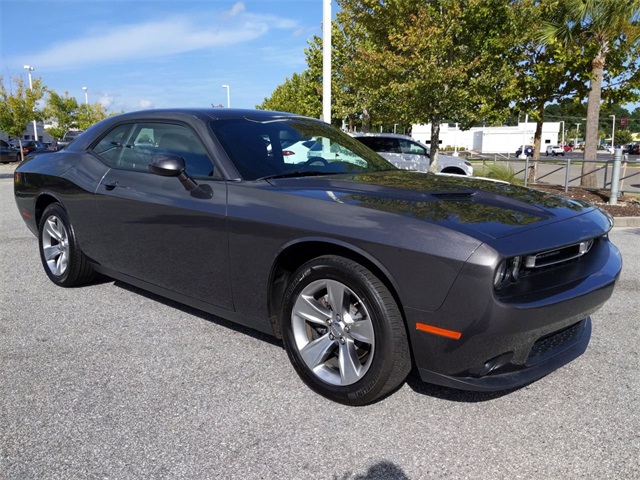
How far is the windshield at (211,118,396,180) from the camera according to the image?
11.1 feet

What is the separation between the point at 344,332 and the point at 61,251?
310 centimetres

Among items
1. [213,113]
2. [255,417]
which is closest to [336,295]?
[255,417]

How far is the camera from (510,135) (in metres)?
84.1

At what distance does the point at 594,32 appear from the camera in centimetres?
1438

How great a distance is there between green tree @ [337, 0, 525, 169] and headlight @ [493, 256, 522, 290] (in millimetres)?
9852

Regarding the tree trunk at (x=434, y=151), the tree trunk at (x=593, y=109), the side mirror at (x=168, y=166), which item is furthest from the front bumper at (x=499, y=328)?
the tree trunk at (x=593, y=109)

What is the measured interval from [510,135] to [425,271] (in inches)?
3474

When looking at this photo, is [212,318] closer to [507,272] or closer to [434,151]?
[507,272]

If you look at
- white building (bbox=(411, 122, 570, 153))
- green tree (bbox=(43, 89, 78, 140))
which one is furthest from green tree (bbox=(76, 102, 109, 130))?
white building (bbox=(411, 122, 570, 153))

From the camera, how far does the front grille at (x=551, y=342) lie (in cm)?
257

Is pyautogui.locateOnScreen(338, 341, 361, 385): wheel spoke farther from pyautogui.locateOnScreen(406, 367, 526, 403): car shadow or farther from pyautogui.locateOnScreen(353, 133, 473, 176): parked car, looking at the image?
pyautogui.locateOnScreen(353, 133, 473, 176): parked car

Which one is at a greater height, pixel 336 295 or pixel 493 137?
pixel 493 137

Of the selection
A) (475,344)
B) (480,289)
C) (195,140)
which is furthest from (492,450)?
(195,140)

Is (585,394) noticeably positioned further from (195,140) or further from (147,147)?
(147,147)
